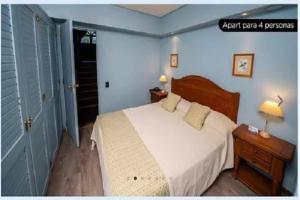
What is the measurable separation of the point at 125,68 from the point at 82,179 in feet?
7.89

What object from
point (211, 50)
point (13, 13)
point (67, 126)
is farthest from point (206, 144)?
point (67, 126)

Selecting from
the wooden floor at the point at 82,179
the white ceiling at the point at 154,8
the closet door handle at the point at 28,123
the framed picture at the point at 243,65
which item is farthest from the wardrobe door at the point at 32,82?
the framed picture at the point at 243,65

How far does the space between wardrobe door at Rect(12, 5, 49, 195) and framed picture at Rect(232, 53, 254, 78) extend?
2448 mm

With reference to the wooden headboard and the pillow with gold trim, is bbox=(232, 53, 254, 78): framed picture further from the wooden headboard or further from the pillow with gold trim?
the pillow with gold trim

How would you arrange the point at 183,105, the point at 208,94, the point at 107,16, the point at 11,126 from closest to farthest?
the point at 11,126 < the point at 208,94 < the point at 183,105 < the point at 107,16

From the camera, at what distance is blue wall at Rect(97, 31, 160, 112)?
3398 millimetres

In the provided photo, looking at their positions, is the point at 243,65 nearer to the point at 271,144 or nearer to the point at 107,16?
the point at 271,144

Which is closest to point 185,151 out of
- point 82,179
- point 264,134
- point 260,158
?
point 260,158

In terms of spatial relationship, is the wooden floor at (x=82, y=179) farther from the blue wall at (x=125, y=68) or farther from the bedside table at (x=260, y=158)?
the blue wall at (x=125, y=68)

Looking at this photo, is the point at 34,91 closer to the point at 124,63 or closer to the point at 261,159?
the point at 124,63

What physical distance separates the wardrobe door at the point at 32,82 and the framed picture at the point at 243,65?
2.45 meters

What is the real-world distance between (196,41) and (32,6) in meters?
2.40

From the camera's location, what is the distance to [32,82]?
1.56m

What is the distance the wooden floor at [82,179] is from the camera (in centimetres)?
184
